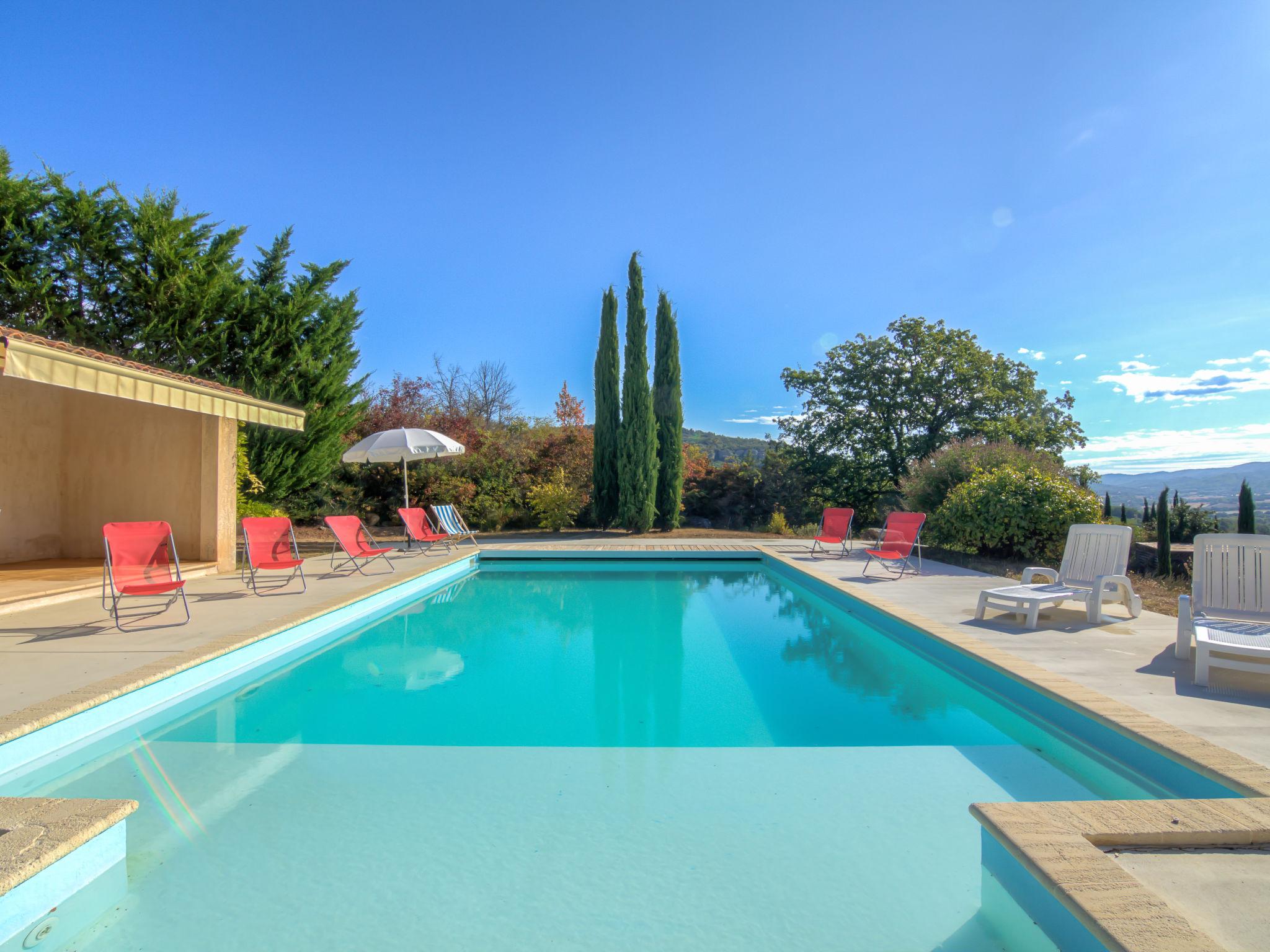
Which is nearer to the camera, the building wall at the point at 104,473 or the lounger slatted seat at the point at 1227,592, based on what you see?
the lounger slatted seat at the point at 1227,592

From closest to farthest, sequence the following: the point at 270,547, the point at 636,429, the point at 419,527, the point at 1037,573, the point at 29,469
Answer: the point at 1037,573
the point at 270,547
the point at 29,469
the point at 419,527
the point at 636,429

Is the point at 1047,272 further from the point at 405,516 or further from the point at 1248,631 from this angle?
the point at 405,516

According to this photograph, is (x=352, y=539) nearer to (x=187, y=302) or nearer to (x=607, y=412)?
(x=187, y=302)

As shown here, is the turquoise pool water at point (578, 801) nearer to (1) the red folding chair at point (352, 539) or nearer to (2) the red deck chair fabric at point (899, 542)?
(2) the red deck chair fabric at point (899, 542)

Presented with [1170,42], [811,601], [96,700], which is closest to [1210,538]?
[811,601]

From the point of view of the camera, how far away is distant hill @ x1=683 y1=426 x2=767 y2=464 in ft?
62.4

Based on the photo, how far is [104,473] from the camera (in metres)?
8.60

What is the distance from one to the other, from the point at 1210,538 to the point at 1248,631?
82cm

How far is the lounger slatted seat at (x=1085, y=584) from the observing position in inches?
209

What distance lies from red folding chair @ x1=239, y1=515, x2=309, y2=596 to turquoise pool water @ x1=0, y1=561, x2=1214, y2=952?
2.01 m

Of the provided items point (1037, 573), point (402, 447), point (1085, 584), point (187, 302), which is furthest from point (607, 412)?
point (1085, 584)

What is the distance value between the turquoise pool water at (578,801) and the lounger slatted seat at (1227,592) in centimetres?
135

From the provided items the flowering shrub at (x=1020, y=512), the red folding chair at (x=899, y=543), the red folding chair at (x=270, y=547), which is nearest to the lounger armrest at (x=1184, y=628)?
the red folding chair at (x=899, y=543)

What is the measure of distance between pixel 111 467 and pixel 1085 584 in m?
11.4
